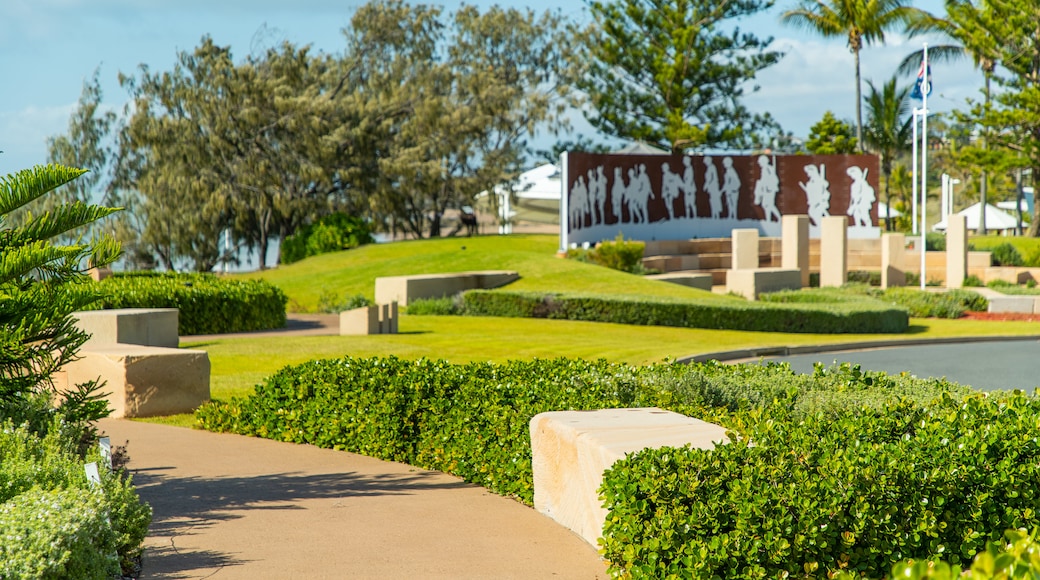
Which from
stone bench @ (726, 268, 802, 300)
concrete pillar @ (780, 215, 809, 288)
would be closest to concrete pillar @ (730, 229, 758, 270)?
concrete pillar @ (780, 215, 809, 288)

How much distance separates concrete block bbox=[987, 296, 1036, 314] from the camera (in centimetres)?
2586

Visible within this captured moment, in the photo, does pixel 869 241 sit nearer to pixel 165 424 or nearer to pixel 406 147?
pixel 406 147

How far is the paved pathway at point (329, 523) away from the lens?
563 cm

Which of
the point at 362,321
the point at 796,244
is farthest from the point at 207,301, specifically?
the point at 796,244

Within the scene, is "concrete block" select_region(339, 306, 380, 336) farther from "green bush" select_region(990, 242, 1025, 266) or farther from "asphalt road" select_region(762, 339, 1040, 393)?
"green bush" select_region(990, 242, 1025, 266)

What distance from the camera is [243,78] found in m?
39.7

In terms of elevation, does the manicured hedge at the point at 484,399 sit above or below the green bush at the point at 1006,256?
below

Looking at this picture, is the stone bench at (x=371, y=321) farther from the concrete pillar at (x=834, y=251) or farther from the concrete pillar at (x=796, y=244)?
the concrete pillar at (x=834, y=251)

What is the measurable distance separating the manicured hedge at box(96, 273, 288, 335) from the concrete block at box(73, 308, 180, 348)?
2592mm

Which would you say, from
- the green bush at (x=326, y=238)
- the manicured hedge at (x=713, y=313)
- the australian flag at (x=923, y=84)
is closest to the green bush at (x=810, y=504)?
the manicured hedge at (x=713, y=313)

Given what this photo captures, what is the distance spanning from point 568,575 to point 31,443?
3.20m

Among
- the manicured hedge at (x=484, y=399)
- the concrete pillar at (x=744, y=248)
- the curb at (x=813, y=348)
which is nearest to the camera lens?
the manicured hedge at (x=484, y=399)

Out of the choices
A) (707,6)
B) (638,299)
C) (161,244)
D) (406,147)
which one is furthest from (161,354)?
(707,6)

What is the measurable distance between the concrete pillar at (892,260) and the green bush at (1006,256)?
5.78 metres
